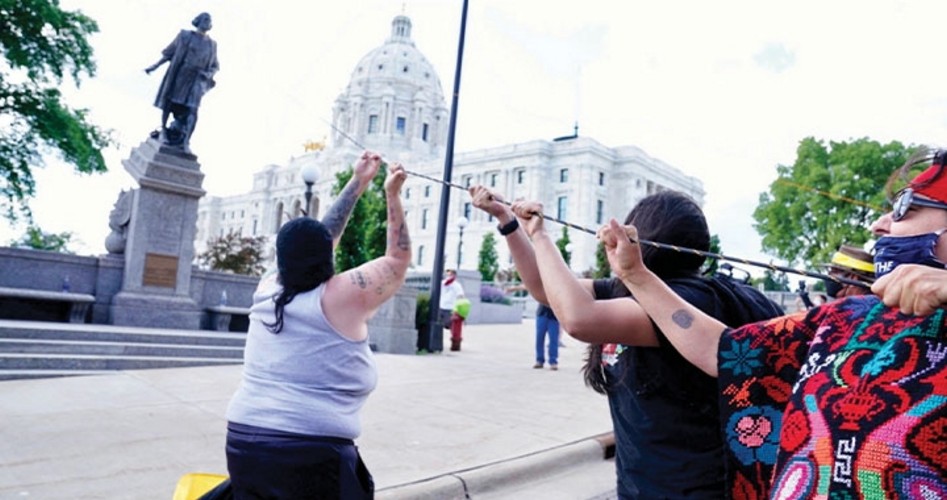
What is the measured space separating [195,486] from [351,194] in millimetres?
1571

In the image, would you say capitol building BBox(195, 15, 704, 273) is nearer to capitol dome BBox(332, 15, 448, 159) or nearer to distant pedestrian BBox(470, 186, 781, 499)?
capitol dome BBox(332, 15, 448, 159)

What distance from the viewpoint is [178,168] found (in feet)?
39.7

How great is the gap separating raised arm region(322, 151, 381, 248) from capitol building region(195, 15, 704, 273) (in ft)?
198

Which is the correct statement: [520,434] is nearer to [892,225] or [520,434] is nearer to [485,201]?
[485,201]

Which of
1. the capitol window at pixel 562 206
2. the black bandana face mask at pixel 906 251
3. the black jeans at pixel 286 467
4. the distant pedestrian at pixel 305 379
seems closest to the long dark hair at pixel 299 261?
the distant pedestrian at pixel 305 379

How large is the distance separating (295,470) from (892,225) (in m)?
2.04

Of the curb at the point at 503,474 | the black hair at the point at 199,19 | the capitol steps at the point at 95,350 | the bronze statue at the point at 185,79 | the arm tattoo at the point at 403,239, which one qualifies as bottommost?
the curb at the point at 503,474

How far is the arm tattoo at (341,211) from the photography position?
3188mm

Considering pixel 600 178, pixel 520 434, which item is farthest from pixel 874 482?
pixel 600 178

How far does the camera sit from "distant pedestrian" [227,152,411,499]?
91.7 inches

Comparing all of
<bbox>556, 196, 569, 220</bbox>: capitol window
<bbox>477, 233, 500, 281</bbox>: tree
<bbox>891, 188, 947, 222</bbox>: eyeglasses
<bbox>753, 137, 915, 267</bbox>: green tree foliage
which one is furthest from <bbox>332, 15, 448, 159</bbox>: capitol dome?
<bbox>891, 188, 947, 222</bbox>: eyeglasses

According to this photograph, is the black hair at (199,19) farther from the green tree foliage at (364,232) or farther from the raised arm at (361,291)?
the raised arm at (361,291)

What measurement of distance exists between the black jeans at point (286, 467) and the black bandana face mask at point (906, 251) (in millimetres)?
1882

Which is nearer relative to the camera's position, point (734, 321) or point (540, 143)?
point (734, 321)
